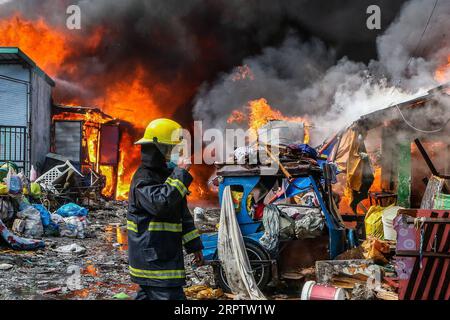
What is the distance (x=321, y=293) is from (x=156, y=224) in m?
1.63

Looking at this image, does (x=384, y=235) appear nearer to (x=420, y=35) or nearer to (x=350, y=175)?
(x=350, y=175)

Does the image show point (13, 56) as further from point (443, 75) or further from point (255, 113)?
point (443, 75)

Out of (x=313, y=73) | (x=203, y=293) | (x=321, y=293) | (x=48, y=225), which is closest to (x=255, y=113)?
(x=313, y=73)

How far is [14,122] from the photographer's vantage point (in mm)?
16531

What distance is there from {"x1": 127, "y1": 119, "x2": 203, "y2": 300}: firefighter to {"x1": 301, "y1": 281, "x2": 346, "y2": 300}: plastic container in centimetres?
118

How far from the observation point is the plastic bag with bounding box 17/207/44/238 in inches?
355

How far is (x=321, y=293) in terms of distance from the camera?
3.70m

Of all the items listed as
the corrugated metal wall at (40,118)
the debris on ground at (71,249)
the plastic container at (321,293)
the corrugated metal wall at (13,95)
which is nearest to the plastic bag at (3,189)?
the debris on ground at (71,249)

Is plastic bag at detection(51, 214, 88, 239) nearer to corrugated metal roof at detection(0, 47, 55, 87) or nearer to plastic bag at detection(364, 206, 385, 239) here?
plastic bag at detection(364, 206, 385, 239)

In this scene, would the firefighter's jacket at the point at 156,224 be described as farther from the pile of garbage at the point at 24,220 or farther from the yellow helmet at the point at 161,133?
the pile of garbage at the point at 24,220

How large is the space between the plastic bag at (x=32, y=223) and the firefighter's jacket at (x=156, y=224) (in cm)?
675

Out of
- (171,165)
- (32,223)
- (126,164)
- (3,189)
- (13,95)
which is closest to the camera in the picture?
(171,165)

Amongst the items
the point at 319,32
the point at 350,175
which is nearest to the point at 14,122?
the point at 350,175

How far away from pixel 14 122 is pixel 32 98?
46.8 inches
